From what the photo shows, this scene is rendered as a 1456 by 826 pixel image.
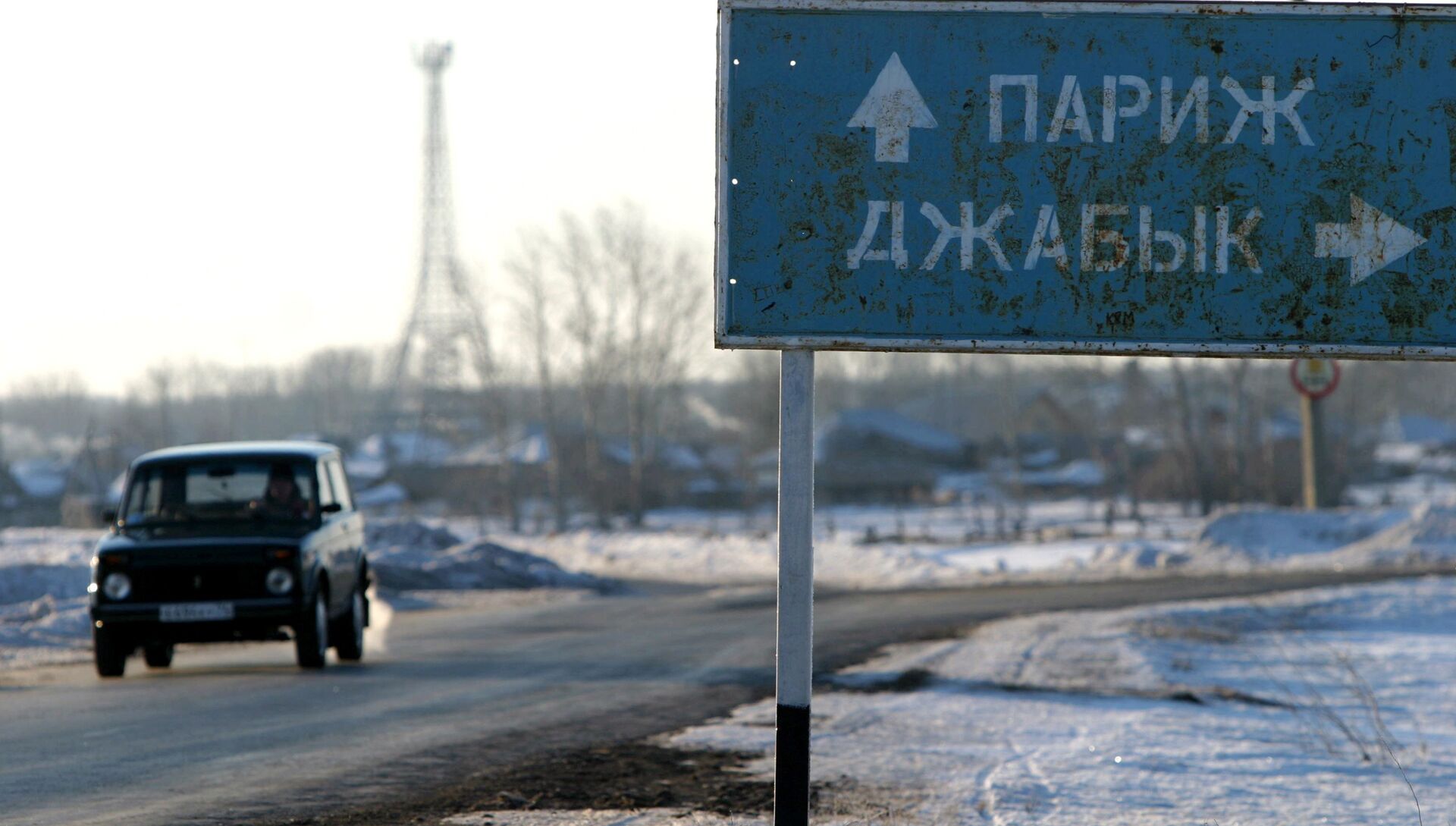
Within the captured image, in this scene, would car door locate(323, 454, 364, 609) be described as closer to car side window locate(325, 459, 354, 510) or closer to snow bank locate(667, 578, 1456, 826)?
car side window locate(325, 459, 354, 510)

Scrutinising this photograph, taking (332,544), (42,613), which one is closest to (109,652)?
(332,544)

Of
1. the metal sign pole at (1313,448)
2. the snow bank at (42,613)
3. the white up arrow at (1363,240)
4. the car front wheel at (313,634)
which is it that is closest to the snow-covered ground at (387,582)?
the snow bank at (42,613)

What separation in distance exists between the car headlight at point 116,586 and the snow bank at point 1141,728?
5.38 meters

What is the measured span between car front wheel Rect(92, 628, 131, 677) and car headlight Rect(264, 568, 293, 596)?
1314 mm

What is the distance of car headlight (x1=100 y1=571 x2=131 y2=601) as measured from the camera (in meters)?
13.0

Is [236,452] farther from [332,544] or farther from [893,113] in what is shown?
[893,113]

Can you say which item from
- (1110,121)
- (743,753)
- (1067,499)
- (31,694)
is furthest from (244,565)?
(1067,499)

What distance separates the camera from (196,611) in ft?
42.5

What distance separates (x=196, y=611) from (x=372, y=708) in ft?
8.83

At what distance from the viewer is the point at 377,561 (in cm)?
2680

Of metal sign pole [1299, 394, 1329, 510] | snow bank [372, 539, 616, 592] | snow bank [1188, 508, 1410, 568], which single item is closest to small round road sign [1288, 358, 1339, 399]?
metal sign pole [1299, 394, 1329, 510]

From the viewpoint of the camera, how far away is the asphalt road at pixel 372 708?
7.79m

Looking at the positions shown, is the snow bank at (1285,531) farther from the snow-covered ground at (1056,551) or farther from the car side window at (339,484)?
the car side window at (339,484)

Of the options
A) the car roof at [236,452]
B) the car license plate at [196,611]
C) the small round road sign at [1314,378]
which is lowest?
the car license plate at [196,611]
